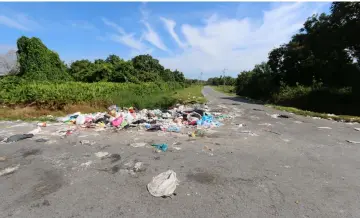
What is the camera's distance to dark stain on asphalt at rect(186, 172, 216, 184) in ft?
12.2

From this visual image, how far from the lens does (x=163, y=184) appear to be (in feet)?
11.6

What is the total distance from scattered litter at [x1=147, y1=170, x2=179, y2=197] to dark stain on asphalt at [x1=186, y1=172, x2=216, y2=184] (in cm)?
28

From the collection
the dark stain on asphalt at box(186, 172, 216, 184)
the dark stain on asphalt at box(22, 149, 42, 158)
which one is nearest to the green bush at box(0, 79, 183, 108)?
the dark stain on asphalt at box(22, 149, 42, 158)

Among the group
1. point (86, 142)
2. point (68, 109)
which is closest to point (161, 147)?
point (86, 142)

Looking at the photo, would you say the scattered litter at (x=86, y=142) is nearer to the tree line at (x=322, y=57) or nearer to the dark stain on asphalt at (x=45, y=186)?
the dark stain on asphalt at (x=45, y=186)

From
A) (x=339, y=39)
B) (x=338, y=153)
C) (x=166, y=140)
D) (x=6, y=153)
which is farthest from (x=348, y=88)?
(x=6, y=153)

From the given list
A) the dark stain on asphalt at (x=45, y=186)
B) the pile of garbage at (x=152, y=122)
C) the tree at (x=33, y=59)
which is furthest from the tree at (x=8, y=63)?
the dark stain on asphalt at (x=45, y=186)

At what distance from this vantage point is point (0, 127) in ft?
26.2

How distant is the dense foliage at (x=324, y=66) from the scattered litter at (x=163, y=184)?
1487cm

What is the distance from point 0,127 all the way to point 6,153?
367cm

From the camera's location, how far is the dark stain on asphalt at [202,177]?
3.72 metres

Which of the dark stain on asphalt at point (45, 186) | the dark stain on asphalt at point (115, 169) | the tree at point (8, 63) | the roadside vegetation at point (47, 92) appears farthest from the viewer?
the tree at point (8, 63)

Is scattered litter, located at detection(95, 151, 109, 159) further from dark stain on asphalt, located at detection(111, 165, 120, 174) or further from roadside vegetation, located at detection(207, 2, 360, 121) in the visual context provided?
roadside vegetation, located at detection(207, 2, 360, 121)

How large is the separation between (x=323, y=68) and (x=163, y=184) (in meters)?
18.7
